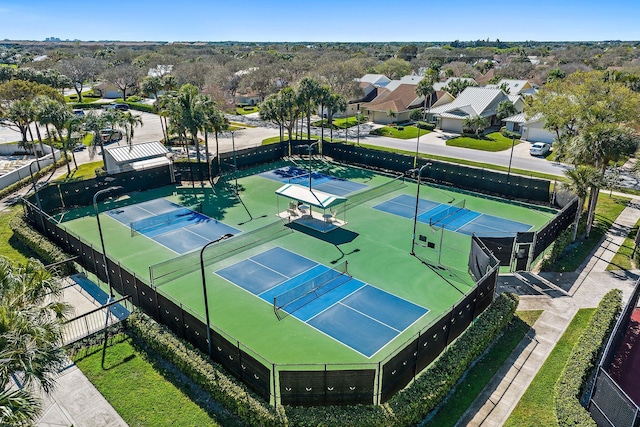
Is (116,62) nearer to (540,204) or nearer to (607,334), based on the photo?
(540,204)

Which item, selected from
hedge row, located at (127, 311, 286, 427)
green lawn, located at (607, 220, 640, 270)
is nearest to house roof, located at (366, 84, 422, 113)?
green lawn, located at (607, 220, 640, 270)

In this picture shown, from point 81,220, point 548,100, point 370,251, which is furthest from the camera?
point 548,100

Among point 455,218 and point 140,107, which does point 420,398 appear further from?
point 140,107

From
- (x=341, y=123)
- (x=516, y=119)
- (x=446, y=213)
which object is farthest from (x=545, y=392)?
(x=341, y=123)

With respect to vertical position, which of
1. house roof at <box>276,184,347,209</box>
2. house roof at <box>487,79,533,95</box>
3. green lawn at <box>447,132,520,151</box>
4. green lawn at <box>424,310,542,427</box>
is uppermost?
house roof at <box>487,79,533,95</box>

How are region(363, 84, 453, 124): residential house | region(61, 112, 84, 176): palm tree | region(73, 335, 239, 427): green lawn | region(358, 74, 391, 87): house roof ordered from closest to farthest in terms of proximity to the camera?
1. region(73, 335, 239, 427): green lawn
2. region(61, 112, 84, 176): palm tree
3. region(363, 84, 453, 124): residential house
4. region(358, 74, 391, 87): house roof

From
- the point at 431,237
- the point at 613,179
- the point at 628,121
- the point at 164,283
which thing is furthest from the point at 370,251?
the point at 628,121

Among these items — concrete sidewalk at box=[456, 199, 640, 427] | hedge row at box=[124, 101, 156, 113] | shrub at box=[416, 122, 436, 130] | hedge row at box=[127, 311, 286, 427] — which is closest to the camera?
hedge row at box=[127, 311, 286, 427]

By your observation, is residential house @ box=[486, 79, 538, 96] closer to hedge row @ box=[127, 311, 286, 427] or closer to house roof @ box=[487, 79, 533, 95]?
house roof @ box=[487, 79, 533, 95]
